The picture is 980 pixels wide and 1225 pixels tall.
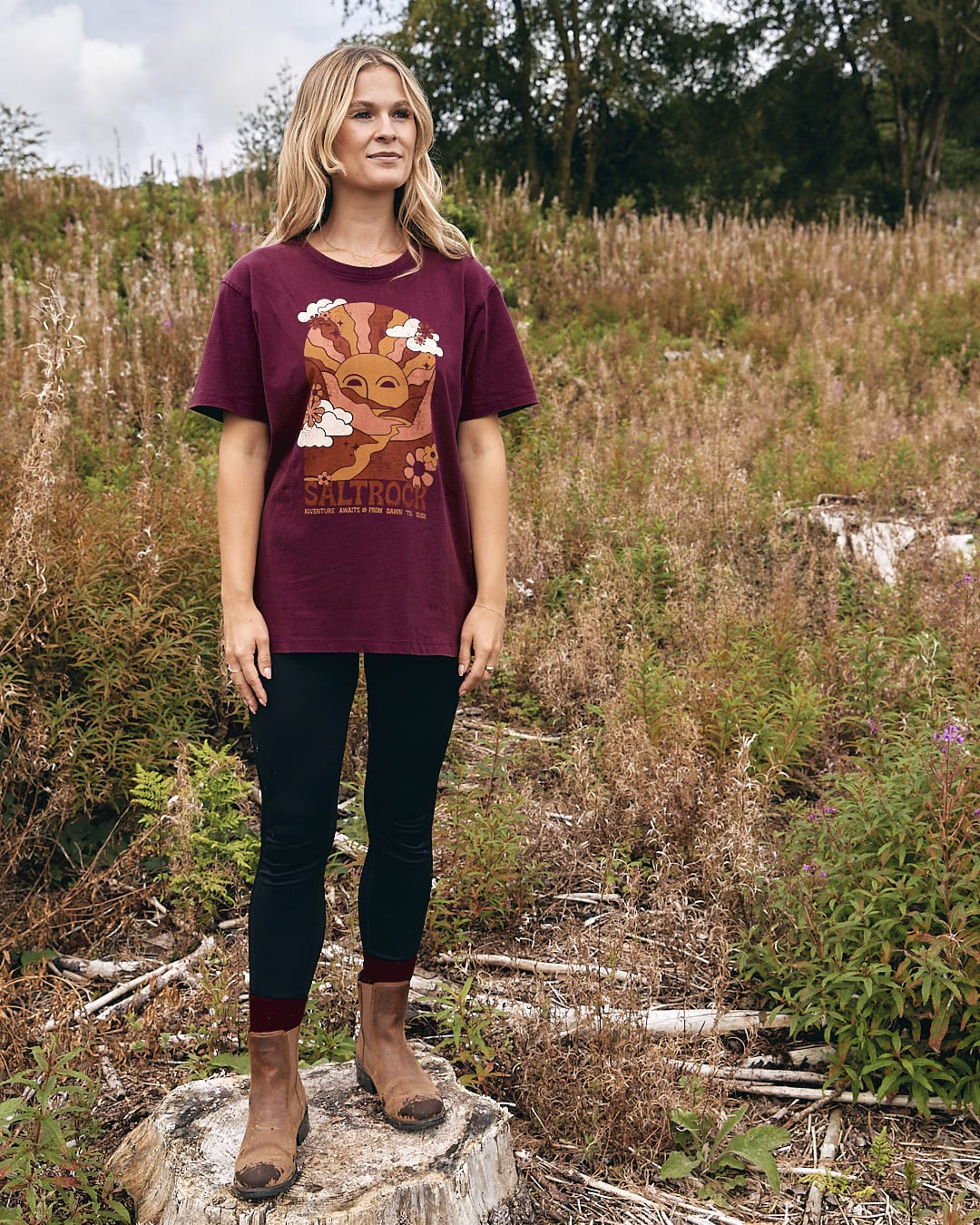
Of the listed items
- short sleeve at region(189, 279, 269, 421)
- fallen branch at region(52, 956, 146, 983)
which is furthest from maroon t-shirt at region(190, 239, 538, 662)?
fallen branch at region(52, 956, 146, 983)

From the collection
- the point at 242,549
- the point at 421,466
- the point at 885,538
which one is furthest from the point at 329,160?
the point at 885,538

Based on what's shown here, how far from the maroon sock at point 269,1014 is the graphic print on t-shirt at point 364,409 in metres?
1.07

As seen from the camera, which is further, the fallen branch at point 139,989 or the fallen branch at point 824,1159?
the fallen branch at point 139,989

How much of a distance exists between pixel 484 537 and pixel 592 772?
6.35 feet

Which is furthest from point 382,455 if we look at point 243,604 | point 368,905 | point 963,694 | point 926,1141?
point 963,694

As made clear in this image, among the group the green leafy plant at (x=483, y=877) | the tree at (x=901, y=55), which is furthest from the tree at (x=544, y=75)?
the green leafy plant at (x=483, y=877)

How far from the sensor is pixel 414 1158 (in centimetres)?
250

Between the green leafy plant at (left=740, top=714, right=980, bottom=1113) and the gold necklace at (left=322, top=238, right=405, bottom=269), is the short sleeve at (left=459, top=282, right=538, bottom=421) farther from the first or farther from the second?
the green leafy plant at (left=740, top=714, right=980, bottom=1113)

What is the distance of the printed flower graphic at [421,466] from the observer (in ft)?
7.67

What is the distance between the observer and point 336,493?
7.50ft

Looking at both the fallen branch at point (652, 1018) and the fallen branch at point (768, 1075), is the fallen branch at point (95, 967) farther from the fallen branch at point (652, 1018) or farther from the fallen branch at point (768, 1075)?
the fallen branch at point (768, 1075)

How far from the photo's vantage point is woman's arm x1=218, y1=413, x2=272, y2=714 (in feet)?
7.55

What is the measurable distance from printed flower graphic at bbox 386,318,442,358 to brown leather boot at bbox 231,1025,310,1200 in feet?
4.97

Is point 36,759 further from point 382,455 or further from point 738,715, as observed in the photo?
point 738,715
